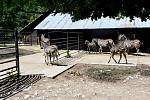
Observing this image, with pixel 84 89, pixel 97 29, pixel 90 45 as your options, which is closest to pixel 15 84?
pixel 84 89

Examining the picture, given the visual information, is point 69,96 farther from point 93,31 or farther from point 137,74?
point 93,31

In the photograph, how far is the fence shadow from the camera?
8.92 m

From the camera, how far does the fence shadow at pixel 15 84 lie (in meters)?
8.92

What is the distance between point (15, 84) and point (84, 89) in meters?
2.24

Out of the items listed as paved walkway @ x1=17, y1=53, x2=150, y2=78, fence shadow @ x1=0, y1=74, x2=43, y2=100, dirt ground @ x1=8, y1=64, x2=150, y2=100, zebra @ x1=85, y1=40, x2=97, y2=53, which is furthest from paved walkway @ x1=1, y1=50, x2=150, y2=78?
zebra @ x1=85, y1=40, x2=97, y2=53

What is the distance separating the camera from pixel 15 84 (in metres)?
10.1

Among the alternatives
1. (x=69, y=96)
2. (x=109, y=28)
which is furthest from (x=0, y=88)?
(x=109, y=28)

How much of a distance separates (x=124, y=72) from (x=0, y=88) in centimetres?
534

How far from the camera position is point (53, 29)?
25750 millimetres

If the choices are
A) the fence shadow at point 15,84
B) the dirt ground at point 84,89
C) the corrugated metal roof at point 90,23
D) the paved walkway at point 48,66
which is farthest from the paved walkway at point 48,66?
the corrugated metal roof at point 90,23

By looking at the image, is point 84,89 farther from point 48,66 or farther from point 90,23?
point 90,23

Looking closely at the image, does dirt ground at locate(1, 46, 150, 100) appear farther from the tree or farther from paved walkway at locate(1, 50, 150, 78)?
the tree

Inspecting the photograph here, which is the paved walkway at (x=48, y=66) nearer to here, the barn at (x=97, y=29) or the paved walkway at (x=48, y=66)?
the paved walkway at (x=48, y=66)

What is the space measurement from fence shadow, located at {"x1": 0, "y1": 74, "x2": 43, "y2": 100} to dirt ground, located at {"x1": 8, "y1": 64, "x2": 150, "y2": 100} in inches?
7.8
